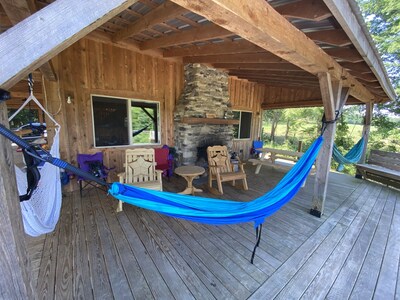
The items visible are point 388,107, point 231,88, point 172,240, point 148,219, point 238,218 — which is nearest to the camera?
point 238,218

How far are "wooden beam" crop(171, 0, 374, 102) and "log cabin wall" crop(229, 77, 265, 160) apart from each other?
3702 millimetres

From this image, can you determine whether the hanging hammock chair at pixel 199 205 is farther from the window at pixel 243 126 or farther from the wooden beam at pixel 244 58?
the window at pixel 243 126

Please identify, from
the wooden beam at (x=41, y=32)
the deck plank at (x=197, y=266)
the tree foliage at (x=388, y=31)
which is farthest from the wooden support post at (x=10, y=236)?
the tree foliage at (x=388, y=31)

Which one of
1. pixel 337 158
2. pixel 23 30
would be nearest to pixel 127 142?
pixel 23 30

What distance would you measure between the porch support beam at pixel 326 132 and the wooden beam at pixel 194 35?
4.63 ft

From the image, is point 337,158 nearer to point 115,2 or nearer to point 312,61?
point 312,61

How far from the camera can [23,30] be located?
562 millimetres

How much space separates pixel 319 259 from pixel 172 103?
389 centimetres

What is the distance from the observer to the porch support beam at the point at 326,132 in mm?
2133

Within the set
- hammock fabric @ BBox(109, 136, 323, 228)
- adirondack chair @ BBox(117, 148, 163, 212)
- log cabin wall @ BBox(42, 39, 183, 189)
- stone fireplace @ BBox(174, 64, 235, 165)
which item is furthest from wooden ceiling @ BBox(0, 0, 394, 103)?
adirondack chair @ BBox(117, 148, 163, 212)

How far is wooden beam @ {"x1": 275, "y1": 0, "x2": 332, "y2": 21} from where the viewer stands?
1306 mm

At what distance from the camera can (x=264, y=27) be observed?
1.22 metres

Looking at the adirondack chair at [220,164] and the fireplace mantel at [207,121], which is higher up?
the fireplace mantel at [207,121]

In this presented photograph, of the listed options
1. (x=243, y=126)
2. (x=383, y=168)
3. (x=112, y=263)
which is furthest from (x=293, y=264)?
(x=243, y=126)
